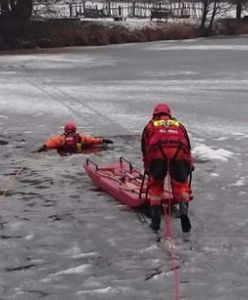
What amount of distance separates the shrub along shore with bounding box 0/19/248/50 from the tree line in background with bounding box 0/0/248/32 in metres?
0.91

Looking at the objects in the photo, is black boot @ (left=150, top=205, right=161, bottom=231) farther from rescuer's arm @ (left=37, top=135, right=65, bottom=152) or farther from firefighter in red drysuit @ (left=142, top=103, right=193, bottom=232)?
rescuer's arm @ (left=37, top=135, right=65, bottom=152)

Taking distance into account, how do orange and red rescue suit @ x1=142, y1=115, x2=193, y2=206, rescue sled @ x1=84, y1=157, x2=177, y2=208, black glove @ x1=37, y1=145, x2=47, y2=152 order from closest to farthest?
orange and red rescue suit @ x1=142, y1=115, x2=193, y2=206 < rescue sled @ x1=84, y1=157, x2=177, y2=208 < black glove @ x1=37, y1=145, x2=47, y2=152

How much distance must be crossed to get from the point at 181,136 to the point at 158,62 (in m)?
24.7

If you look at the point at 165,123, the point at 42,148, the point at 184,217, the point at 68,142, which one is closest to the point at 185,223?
the point at 184,217

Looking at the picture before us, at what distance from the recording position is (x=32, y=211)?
881 cm

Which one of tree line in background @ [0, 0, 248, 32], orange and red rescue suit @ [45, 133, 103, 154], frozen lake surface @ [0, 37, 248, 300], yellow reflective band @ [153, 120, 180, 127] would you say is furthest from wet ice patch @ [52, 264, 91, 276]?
tree line in background @ [0, 0, 248, 32]

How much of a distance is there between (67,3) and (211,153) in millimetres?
44316

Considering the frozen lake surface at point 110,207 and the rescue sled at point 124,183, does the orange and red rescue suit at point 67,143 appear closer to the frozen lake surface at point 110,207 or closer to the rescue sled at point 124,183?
the frozen lake surface at point 110,207

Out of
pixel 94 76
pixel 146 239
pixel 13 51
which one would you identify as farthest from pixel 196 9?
pixel 146 239

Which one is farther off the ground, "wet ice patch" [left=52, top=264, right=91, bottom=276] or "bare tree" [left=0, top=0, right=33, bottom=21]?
"bare tree" [left=0, top=0, right=33, bottom=21]

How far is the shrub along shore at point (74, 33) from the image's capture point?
46.8 metres

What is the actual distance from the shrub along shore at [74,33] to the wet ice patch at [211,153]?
34181mm

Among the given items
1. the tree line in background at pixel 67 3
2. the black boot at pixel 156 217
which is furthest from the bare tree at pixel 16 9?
the black boot at pixel 156 217

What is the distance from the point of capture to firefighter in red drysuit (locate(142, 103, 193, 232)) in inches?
301
